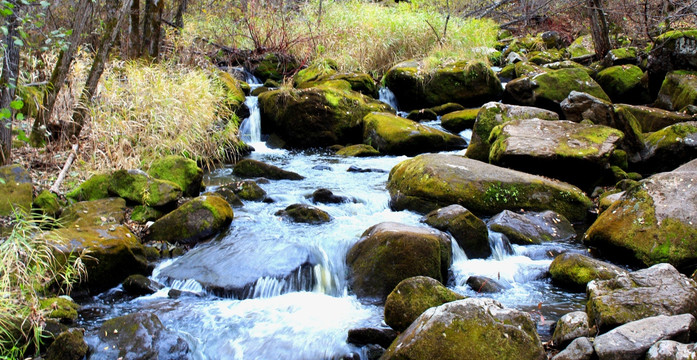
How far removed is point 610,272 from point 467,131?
649cm

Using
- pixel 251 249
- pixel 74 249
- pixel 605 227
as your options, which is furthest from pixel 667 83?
pixel 74 249

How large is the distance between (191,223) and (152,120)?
2.78 metres

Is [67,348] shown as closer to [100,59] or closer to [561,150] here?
[100,59]

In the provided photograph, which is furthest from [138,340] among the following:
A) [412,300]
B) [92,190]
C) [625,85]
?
[625,85]

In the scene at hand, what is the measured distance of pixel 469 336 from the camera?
3.24 meters

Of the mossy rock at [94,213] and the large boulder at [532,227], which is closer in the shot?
the mossy rock at [94,213]

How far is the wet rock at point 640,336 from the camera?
3.09 m

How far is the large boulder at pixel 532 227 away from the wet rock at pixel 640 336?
2815mm

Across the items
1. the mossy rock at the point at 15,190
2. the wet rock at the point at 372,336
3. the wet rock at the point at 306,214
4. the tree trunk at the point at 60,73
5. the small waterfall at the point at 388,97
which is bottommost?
the wet rock at the point at 372,336

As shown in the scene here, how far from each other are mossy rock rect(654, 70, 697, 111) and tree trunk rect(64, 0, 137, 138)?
9846 millimetres

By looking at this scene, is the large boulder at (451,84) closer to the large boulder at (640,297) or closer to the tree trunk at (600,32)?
the tree trunk at (600,32)

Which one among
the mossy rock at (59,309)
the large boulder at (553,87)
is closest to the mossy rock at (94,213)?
the mossy rock at (59,309)

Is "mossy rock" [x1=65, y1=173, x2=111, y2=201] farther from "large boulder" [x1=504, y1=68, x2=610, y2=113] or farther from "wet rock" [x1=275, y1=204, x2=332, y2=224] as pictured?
"large boulder" [x1=504, y1=68, x2=610, y2=113]

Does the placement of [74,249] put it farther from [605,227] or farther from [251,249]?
[605,227]
